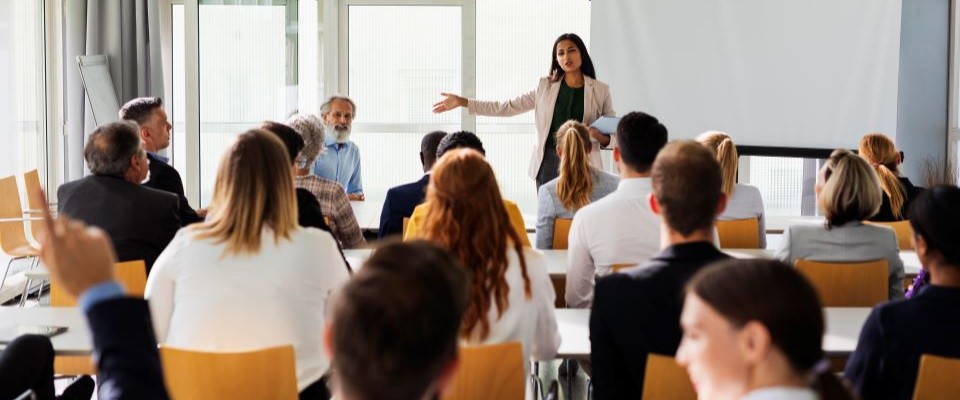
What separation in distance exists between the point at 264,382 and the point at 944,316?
4.98 ft

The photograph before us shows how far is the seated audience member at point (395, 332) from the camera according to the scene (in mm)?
1144

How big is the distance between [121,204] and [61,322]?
2.68ft

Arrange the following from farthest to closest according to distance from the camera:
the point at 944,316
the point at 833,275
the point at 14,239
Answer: the point at 14,239 → the point at 833,275 → the point at 944,316

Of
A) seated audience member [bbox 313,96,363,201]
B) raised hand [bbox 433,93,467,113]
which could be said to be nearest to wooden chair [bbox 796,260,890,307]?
raised hand [bbox 433,93,467,113]

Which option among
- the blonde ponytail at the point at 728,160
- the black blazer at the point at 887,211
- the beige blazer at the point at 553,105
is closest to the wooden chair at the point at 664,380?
the blonde ponytail at the point at 728,160

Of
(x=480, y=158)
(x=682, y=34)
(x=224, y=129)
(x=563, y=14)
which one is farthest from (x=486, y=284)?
(x=563, y=14)

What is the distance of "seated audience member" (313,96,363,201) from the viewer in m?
7.25

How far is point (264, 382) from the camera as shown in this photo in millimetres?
2523

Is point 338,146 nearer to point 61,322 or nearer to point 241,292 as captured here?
point 61,322

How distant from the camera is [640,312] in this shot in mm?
2580

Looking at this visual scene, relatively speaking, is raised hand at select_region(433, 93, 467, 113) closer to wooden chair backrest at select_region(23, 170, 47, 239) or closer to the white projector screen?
the white projector screen

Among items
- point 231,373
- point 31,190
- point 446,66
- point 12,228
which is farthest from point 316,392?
point 446,66

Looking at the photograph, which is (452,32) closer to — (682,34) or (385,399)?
(682,34)

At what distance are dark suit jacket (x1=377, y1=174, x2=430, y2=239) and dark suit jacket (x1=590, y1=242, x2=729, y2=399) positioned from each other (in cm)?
223
